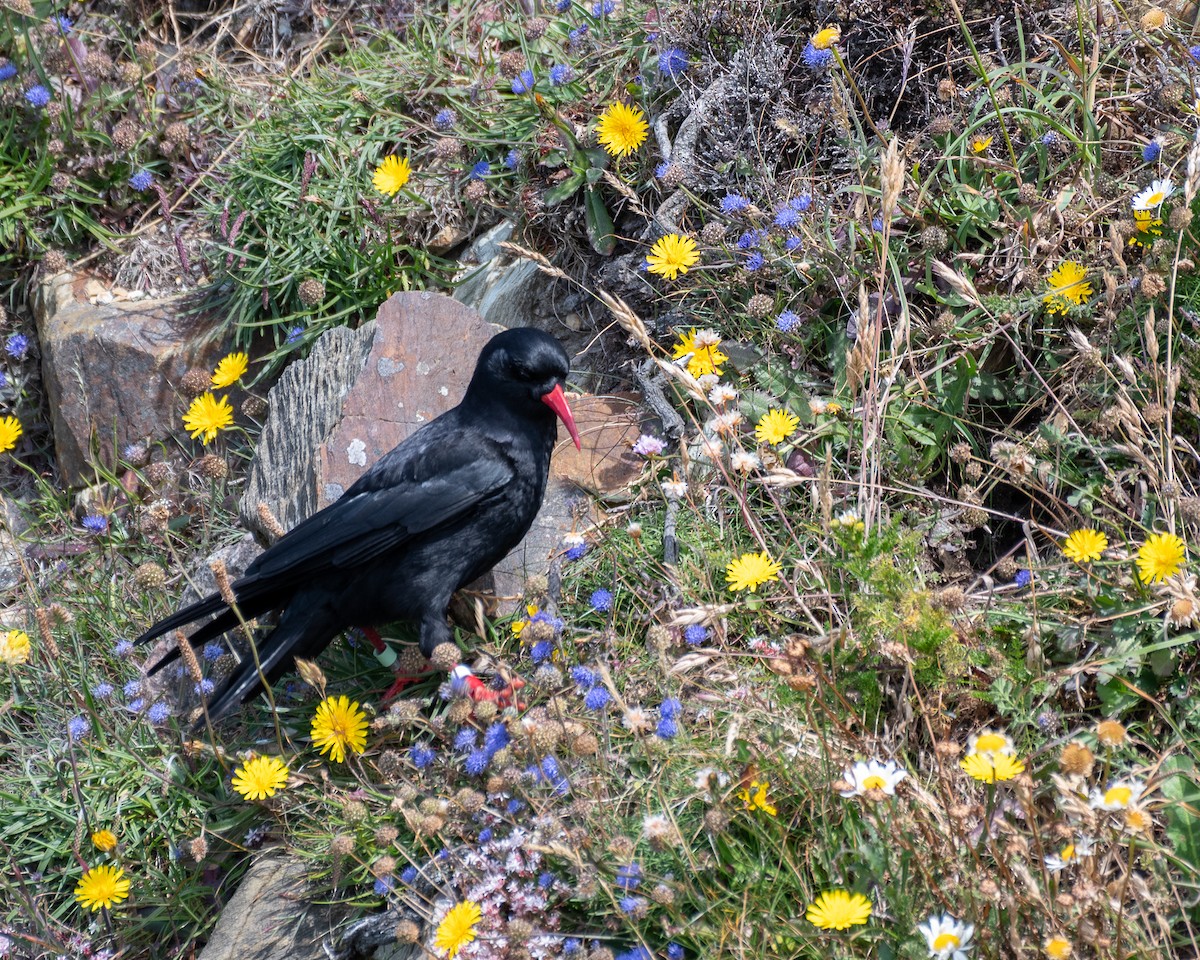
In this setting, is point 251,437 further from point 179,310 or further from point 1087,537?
point 1087,537

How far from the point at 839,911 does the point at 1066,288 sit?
2.18 m

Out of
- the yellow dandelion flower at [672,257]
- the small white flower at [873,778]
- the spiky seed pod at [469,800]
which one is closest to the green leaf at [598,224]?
the yellow dandelion flower at [672,257]

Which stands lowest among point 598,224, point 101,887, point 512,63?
point 101,887

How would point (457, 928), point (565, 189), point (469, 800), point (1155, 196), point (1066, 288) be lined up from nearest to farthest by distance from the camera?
point (457, 928) < point (469, 800) < point (1155, 196) < point (1066, 288) < point (565, 189)

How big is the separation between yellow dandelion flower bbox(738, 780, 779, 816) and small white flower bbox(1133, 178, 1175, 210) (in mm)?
2071

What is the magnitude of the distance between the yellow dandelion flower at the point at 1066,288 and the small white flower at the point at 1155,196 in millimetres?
247

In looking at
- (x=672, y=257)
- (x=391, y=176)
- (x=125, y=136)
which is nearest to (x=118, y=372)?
(x=125, y=136)

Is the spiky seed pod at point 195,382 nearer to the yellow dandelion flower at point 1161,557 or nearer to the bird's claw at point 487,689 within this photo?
the bird's claw at point 487,689

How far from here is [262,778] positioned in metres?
3.13

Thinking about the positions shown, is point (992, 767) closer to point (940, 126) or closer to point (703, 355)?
point (703, 355)

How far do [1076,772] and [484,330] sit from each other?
10.5 feet

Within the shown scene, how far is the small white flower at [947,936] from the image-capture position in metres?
1.95

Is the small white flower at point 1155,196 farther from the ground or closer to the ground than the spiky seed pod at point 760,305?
farther from the ground

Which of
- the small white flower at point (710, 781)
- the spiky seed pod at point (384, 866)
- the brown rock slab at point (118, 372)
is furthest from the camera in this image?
the brown rock slab at point (118, 372)
